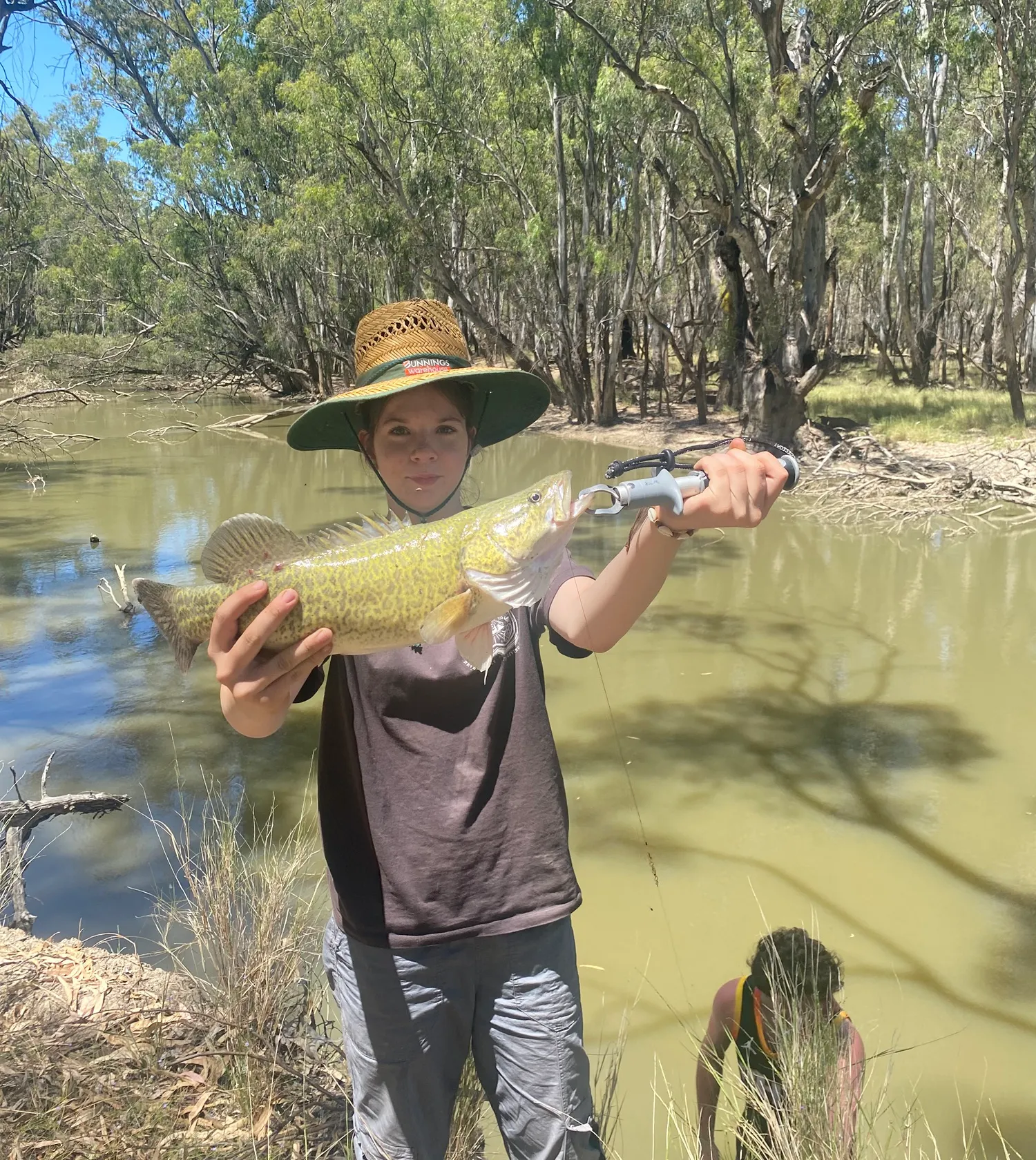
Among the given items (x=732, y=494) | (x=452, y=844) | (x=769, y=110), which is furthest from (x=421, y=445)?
(x=769, y=110)

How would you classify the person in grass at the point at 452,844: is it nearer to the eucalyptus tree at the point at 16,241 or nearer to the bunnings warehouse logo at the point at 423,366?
the bunnings warehouse logo at the point at 423,366

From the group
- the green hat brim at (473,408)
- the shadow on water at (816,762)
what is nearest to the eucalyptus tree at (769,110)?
the shadow on water at (816,762)

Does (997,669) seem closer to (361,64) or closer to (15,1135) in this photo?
(15,1135)

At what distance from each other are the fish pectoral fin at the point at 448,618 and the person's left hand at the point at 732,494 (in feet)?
1.50

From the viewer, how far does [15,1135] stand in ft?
7.66

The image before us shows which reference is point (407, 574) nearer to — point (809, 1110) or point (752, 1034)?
point (809, 1110)

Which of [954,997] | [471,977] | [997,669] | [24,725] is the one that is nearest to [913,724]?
[997,669]

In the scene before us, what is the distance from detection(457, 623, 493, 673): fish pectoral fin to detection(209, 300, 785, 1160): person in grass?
174mm

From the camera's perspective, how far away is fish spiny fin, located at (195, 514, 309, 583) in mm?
2039

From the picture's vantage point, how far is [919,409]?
74.3 ft

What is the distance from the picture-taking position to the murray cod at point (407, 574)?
6.06ft

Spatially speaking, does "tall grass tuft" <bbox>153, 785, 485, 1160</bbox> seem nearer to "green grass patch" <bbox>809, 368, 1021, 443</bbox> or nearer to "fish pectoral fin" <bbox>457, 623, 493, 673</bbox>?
"fish pectoral fin" <bbox>457, 623, 493, 673</bbox>

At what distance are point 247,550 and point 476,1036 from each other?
1281mm

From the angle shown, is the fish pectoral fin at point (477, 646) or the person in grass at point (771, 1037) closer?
the fish pectoral fin at point (477, 646)
